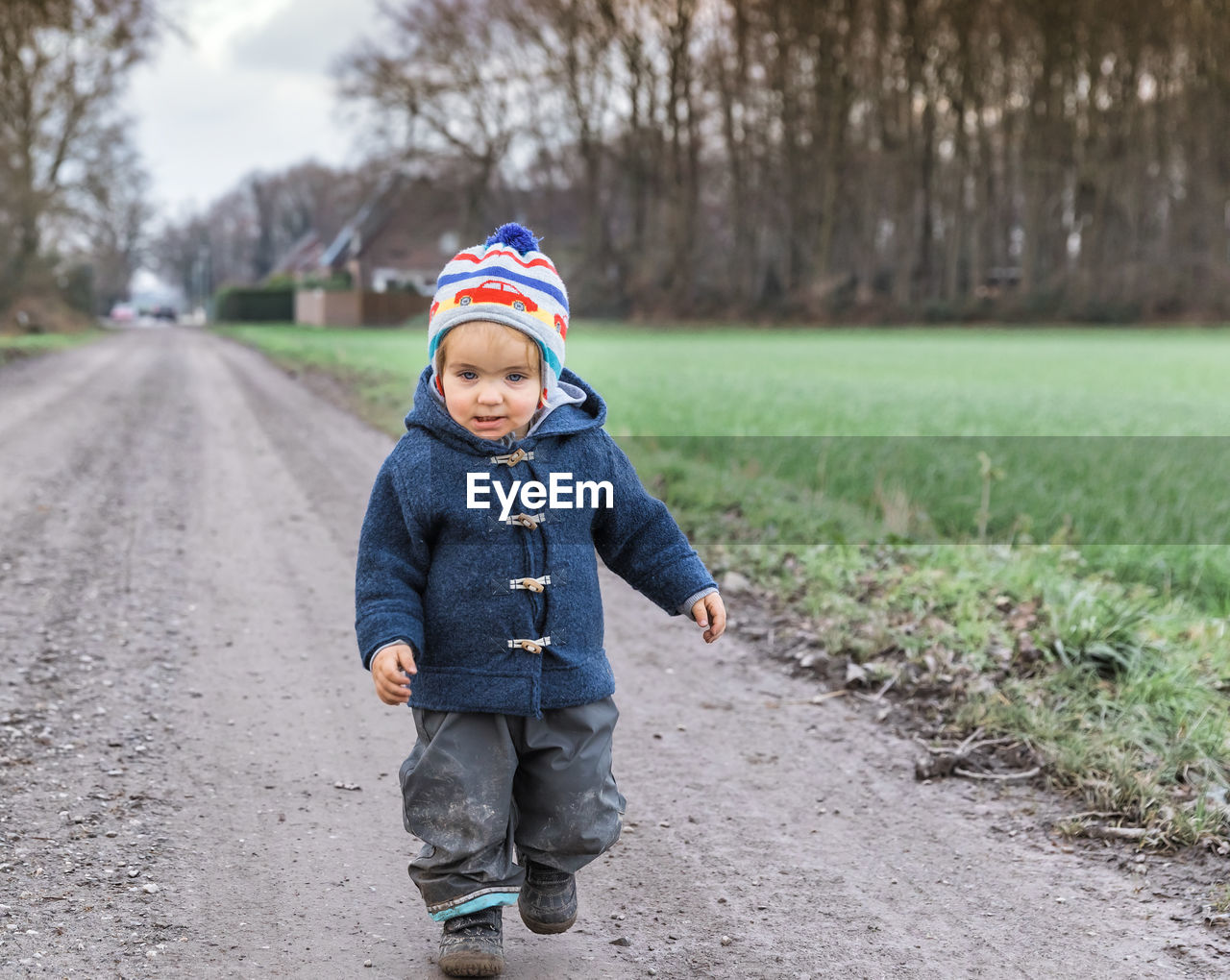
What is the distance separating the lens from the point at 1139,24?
41156mm

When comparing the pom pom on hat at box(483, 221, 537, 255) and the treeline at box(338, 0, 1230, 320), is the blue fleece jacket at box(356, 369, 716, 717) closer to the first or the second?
the pom pom on hat at box(483, 221, 537, 255)

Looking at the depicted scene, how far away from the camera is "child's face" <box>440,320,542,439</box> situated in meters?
2.57

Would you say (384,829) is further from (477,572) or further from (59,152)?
(59,152)

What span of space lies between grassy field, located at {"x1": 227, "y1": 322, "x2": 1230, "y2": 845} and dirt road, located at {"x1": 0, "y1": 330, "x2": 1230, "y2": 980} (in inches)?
15.3

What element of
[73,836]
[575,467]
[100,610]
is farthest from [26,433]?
[575,467]

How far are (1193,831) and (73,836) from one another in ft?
9.75

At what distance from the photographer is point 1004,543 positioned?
678cm

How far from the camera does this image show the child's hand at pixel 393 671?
2461 mm

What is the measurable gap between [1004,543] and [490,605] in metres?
4.79

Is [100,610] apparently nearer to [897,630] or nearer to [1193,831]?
[897,630]

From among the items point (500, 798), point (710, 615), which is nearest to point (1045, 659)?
point (710, 615)

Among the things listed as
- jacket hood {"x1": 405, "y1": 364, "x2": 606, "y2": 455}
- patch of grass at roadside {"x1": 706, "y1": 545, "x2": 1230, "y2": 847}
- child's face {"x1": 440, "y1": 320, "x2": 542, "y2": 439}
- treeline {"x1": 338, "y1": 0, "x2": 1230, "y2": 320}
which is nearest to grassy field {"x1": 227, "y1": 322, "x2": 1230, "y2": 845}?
patch of grass at roadside {"x1": 706, "y1": 545, "x2": 1230, "y2": 847}

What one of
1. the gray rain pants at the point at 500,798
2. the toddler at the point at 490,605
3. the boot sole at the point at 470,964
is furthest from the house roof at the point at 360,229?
the boot sole at the point at 470,964

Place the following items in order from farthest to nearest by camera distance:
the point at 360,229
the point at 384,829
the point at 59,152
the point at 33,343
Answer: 1. the point at 360,229
2. the point at 59,152
3. the point at 33,343
4. the point at 384,829
